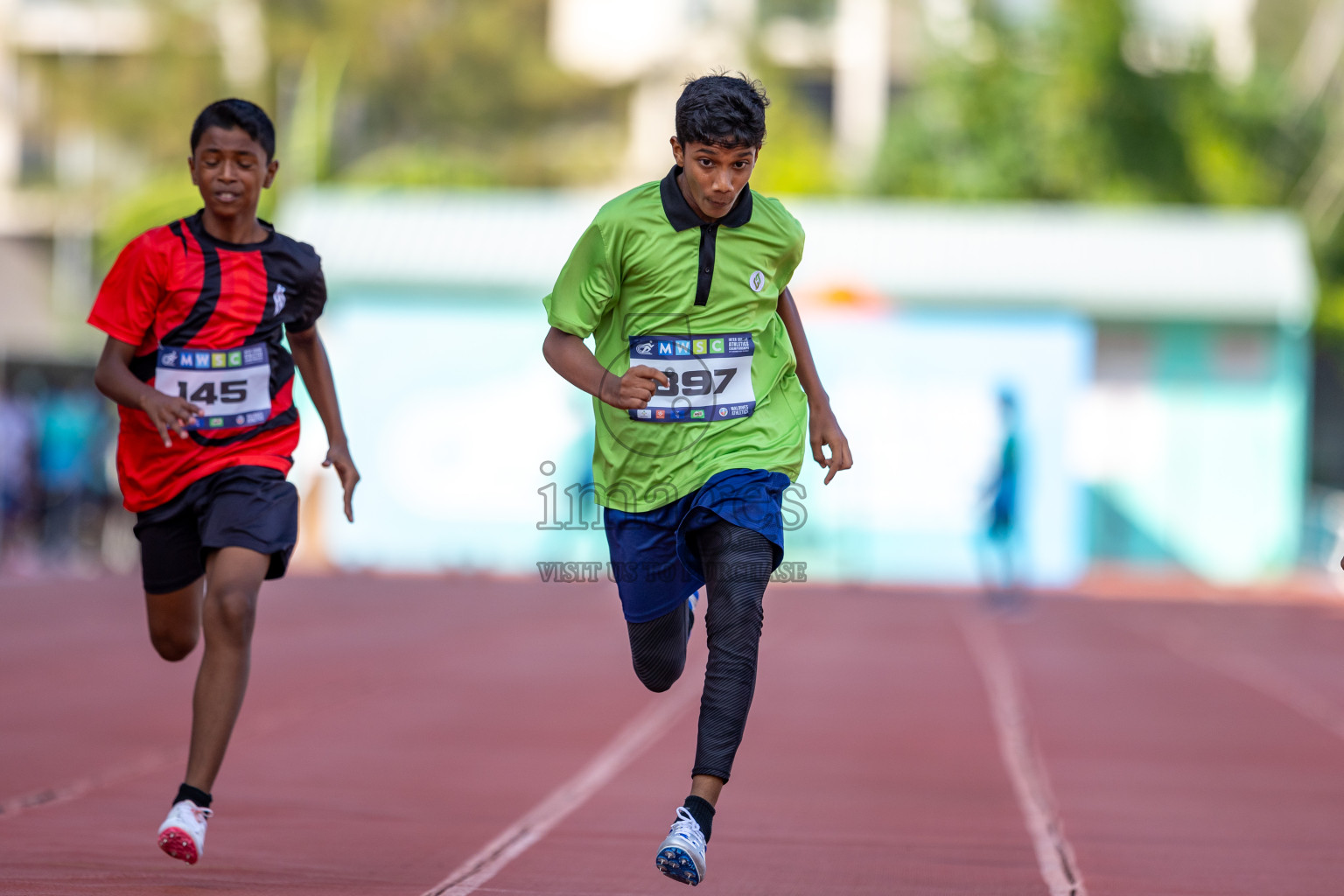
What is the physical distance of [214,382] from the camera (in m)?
5.39

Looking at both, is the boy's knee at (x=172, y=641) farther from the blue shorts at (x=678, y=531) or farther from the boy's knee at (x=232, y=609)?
the blue shorts at (x=678, y=531)

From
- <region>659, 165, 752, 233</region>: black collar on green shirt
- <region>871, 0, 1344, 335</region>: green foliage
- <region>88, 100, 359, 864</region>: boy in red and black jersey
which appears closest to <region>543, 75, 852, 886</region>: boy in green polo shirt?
<region>659, 165, 752, 233</region>: black collar on green shirt

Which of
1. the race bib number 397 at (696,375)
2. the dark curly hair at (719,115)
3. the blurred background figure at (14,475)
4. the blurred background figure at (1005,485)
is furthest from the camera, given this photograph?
the blurred background figure at (14,475)

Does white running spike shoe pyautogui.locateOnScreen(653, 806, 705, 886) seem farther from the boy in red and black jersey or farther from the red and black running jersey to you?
the red and black running jersey

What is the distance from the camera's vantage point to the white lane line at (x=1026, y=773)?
5.70 meters

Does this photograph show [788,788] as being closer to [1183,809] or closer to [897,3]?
[1183,809]

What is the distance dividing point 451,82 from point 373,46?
7.87 ft

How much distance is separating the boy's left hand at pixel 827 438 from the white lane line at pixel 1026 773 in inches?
53.0

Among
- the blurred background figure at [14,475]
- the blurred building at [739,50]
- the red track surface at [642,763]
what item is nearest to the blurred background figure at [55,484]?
the blurred background figure at [14,475]

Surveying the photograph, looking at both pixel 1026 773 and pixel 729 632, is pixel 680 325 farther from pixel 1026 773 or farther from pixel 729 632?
pixel 1026 773

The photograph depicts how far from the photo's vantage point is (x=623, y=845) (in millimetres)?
5996

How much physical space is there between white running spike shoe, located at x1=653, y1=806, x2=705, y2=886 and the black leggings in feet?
0.78

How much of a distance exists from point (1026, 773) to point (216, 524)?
158 inches

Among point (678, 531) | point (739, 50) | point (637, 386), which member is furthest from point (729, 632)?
point (739, 50)
